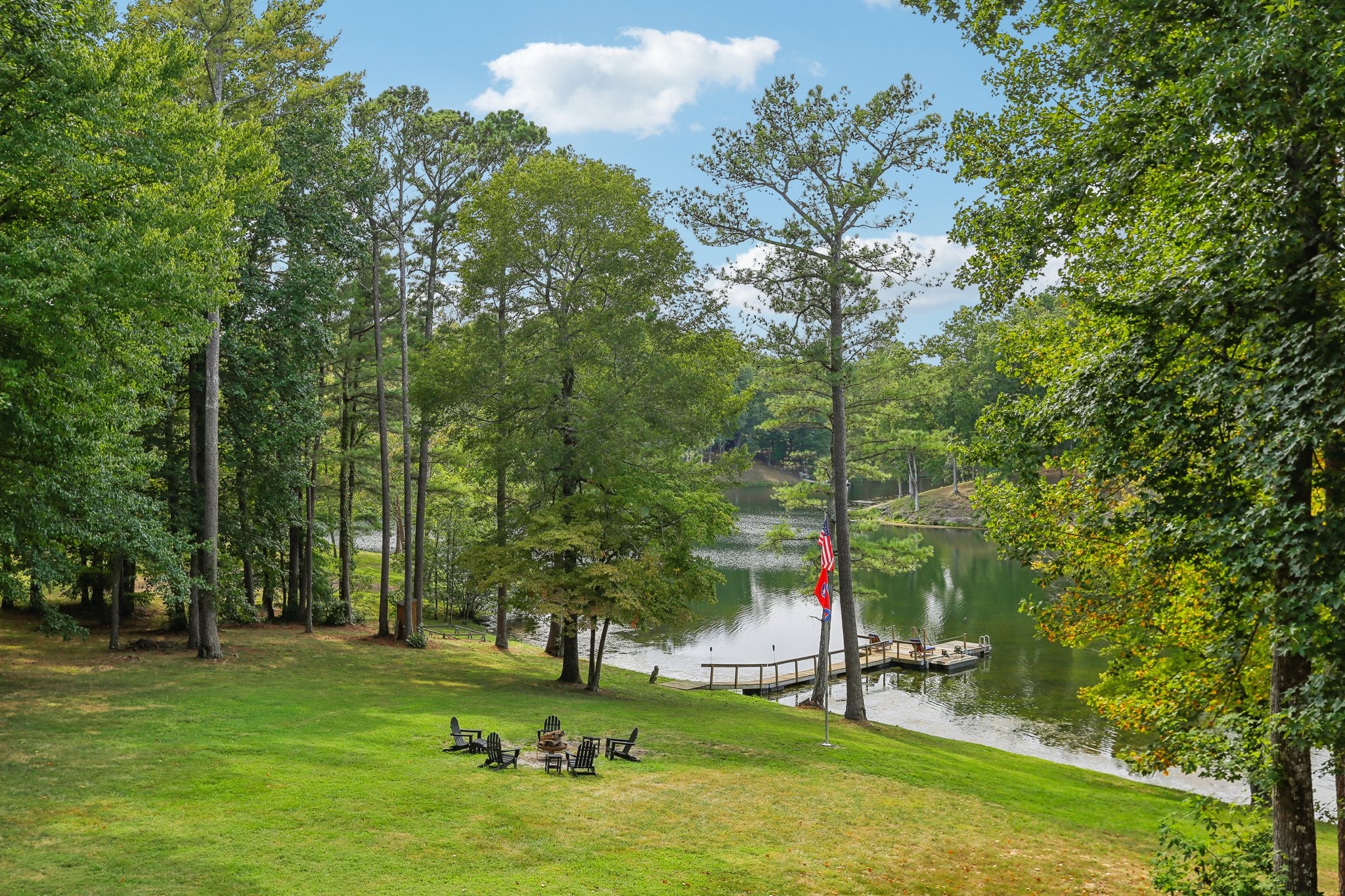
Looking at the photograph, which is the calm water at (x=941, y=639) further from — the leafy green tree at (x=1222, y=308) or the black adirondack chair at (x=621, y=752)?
the black adirondack chair at (x=621, y=752)

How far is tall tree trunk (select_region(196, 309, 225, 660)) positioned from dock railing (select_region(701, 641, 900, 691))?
1328cm

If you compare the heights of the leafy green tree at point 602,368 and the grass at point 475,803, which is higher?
the leafy green tree at point 602,368

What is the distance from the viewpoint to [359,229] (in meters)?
25.1

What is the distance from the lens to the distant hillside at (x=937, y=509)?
7475cm

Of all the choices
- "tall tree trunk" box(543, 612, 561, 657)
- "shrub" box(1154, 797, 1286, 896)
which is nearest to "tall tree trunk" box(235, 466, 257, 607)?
"tall tree trunk" box(543, 612, 561, 657)

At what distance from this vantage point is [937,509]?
77000 millimetres

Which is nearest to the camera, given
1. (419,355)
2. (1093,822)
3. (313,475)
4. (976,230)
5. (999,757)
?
(976,230)

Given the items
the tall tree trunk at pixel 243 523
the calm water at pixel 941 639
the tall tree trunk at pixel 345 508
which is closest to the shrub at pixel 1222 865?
the calm water at pixel 941 639

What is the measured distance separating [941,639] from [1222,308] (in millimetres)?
31069

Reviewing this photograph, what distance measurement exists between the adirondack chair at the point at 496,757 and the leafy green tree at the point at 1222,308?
322 inches

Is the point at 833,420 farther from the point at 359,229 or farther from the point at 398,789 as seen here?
the point at 359,229

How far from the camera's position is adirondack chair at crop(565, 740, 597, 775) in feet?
40.5

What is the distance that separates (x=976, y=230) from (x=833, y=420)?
11.2 meters

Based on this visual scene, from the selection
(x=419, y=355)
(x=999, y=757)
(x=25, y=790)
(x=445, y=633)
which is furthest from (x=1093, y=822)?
(x=445, y=633)
